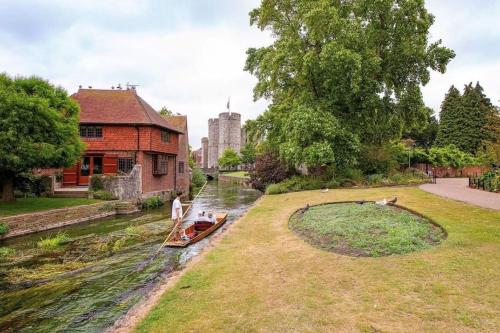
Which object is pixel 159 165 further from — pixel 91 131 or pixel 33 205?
pixel 33 205

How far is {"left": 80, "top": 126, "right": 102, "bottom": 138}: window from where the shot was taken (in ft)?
94.1

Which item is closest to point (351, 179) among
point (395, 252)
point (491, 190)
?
point (491, 190)

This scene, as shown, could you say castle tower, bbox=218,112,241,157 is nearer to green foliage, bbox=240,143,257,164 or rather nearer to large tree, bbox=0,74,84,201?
green foliage, bbox=240,143,257,164

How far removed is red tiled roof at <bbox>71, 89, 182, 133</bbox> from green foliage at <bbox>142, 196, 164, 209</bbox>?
674 centimetres

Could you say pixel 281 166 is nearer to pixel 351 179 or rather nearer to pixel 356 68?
pixel 351 179

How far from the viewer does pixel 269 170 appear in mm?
32656

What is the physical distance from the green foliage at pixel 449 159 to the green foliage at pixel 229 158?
183ft

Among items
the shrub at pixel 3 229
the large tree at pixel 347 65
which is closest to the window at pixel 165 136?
the large tree at pixel 347 65

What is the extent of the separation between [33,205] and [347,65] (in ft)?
76.5

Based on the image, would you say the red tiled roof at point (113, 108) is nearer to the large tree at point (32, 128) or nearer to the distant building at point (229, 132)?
the large tree at point (32, 128)

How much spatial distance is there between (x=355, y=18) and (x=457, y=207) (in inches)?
776

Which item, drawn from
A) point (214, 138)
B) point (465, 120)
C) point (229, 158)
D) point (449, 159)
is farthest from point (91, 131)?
point (214, 138)

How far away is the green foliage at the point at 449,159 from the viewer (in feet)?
128

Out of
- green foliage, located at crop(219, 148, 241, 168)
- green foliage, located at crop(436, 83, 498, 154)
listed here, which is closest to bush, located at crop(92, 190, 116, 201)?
green foliage, located at crop(436, 83, 498, 154)
